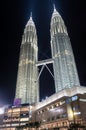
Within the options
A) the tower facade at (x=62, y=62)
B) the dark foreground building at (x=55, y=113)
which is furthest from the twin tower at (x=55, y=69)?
the dark foreground building at (x=55, y=113)

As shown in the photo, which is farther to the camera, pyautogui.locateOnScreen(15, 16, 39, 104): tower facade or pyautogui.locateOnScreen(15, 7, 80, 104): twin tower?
pyautogui.locateOnScreen(15, 16, 39, 104): tower facade

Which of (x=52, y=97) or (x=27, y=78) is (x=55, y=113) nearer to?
(x=52, y=97)

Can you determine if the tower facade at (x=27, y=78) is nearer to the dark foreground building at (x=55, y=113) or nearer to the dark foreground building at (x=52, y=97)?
the dark foreground building at (x=52, y=97)

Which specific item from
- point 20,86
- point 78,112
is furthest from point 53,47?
point 78,112

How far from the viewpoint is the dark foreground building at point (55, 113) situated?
71688 mm

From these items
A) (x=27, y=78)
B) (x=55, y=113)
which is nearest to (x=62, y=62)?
(x=27, y=78)

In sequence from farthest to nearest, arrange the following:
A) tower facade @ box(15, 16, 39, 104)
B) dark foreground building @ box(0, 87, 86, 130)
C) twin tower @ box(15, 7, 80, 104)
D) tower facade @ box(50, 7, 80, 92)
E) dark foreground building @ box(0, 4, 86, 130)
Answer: tower facade @ box(15, 16, 39, 104) → twin tower @ box(15, 7, 80, 104) → tower facade @ box(50, 7, 80, 92) → dark foreground building @ box(0, 4, 86, 130) → dark foreground building @ box(0, 87, 86, 130)

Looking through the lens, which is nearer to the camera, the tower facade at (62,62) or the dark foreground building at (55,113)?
the dark foreground building at (55,113)

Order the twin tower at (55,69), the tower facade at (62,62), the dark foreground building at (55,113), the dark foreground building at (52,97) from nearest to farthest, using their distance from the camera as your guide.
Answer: the dark foreground building at (55,113) < the dark foreground building at (52,97) < the tower facade at (62,62) < the twin tower at (55,69)

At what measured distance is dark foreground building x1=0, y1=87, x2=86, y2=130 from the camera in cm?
7169

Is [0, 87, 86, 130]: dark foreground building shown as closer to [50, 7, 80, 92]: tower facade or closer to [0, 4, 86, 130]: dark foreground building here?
[0, 4, 86, 130]: dark foreground building

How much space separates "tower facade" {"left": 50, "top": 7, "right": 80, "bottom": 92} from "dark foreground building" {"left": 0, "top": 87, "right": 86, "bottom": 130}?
45.4 metres

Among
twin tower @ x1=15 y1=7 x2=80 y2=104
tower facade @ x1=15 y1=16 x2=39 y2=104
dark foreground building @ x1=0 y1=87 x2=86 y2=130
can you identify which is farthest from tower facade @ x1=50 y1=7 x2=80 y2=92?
dark foreground building @ x1=0 y1=87 x2=86 y2=130

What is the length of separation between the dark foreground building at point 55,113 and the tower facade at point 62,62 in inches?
1789
